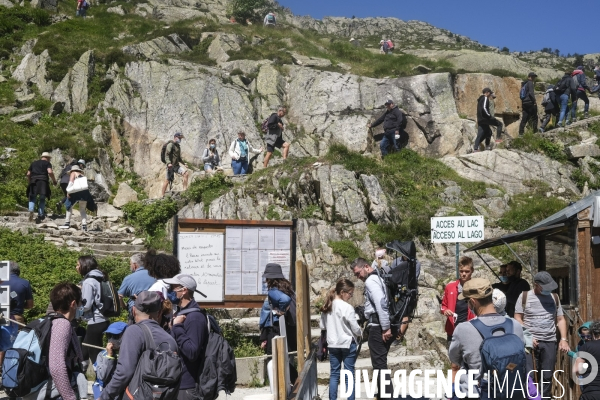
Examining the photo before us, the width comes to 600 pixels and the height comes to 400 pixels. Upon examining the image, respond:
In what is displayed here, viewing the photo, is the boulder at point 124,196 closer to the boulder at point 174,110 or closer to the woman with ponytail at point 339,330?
the boulder at point 174,110

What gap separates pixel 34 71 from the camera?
28422mm

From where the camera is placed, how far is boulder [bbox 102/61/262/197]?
82.6ft

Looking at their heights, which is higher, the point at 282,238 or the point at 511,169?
the point at 511,169

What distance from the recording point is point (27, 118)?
2469cm

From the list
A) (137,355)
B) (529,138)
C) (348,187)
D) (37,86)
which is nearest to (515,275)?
(137,355)

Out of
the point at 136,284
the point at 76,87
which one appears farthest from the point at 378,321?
the point at 76,87

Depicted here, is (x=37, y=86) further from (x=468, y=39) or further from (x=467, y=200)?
(x=468, y=39)

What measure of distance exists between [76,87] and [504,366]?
25795 millimetres

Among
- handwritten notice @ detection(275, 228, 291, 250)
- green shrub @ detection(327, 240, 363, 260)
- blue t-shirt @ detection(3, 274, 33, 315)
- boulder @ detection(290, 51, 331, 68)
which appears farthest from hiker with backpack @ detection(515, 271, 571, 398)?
boulder @ detection(290, 51, 331, 68)

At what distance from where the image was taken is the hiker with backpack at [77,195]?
16297mm

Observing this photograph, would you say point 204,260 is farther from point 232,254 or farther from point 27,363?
point 27,363

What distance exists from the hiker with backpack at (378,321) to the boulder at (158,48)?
23241 mm

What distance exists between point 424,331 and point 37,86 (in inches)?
884

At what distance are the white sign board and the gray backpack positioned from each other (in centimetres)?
712
